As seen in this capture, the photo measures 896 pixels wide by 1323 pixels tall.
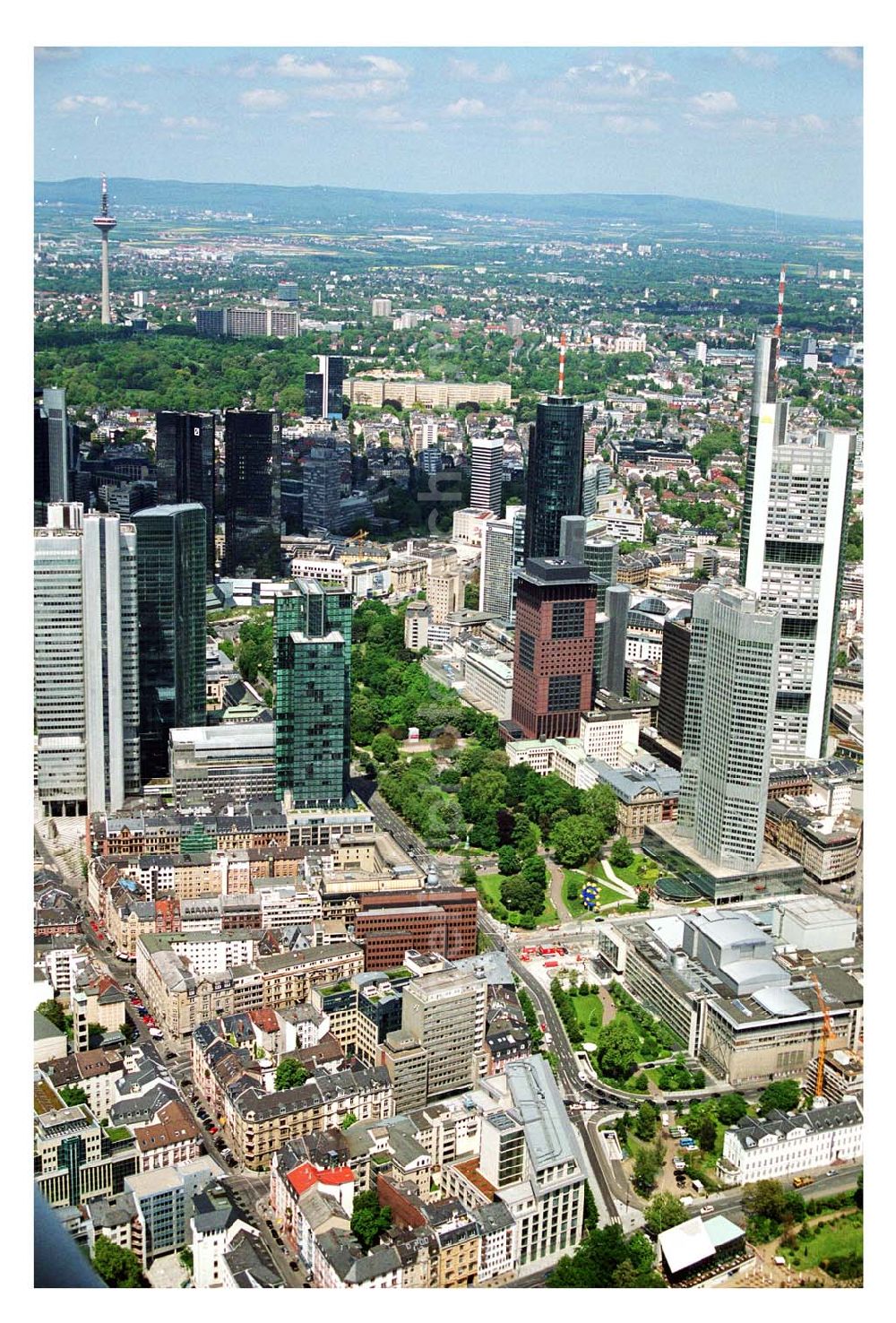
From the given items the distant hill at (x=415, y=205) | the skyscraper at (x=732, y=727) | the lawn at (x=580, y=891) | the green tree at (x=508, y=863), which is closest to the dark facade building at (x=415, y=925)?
the lawn at (x=580, y=891)

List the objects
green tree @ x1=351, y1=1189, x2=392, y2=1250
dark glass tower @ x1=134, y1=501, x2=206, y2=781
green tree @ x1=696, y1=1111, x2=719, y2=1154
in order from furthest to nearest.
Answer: dark glass tower @ x1=134, y1=501, x2=206, y2=781
green tree @ x1=696, y1=1111, x2=719, y2=1154
green tree @ x1=351, y1=1189, x2=392, y2=1250

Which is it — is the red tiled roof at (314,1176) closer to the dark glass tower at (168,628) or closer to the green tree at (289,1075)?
the green tree at (289,1075)

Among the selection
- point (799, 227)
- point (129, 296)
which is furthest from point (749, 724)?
point (129, 296)

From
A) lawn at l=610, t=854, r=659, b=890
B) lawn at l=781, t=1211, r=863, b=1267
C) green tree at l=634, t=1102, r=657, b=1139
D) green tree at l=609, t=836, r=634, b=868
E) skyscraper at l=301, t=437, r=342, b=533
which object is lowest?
green tree at l=634, t=1102, r=657, b=1139

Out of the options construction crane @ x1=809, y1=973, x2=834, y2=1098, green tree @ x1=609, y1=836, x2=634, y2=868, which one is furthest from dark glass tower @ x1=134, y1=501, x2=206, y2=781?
construction crane @ x1=809, y1=973, x2=834, y2=1098

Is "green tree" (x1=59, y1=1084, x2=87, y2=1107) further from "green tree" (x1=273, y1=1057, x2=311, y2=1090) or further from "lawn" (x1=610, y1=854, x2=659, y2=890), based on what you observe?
"lawn" (x1=610, y1=854, x2=659, y2=890)

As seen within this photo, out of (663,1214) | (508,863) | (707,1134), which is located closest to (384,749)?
(508,863)
